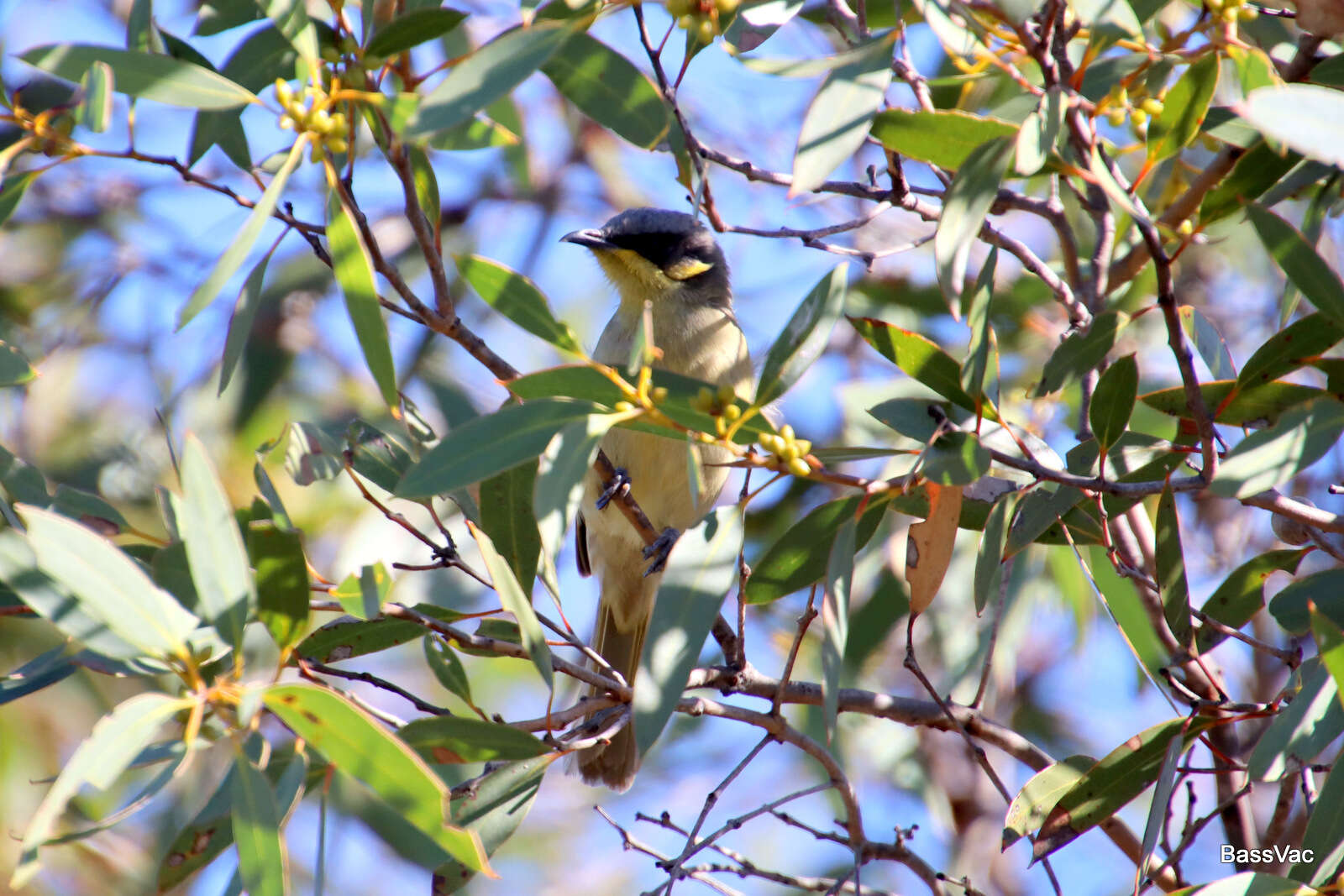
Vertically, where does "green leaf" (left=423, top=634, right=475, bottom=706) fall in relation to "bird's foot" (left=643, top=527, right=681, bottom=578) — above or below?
above

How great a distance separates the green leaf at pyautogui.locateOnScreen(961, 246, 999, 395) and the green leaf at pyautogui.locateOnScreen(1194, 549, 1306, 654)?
89 cm

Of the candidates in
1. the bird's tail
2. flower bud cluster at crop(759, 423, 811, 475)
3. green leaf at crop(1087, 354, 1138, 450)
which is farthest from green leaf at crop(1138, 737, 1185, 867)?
the bird's tail

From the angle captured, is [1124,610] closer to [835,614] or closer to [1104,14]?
[835,614]

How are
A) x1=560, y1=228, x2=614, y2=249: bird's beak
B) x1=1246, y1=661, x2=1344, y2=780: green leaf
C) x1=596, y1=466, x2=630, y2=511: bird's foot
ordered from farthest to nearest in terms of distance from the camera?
x1=560, y1=228, x2=614, y2=249: bird's beak, x1=596, y1=466, x2=630, y2=511: bird's foot, x1=1246, y1=661, x2=1344, y2=780: green leaf

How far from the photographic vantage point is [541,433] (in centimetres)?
167

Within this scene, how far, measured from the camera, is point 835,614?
1.76 metres

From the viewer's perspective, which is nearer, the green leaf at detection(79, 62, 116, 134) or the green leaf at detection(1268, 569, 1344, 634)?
the green leaf at detection(79, 62, 116, 134)

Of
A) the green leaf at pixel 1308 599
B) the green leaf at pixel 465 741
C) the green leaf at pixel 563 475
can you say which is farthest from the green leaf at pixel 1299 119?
the green leaf at pixel 465 741

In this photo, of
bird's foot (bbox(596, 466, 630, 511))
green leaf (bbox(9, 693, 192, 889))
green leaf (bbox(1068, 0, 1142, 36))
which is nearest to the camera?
green leaf (bbox(9, 693, 192, 889))

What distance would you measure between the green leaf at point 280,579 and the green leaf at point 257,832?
24 cm

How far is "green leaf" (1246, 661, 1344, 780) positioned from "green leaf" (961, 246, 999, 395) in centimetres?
77

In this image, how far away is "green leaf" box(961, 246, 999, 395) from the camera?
1.79 metres

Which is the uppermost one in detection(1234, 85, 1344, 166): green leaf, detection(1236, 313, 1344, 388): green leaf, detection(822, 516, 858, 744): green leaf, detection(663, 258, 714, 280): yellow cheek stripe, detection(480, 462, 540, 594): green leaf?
detection(1234, 85, 1344, 166): green leaf

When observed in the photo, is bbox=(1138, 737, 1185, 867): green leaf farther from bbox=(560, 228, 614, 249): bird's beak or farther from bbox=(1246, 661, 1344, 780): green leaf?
bbox=(560, 228, 614, 249): bird's beak
